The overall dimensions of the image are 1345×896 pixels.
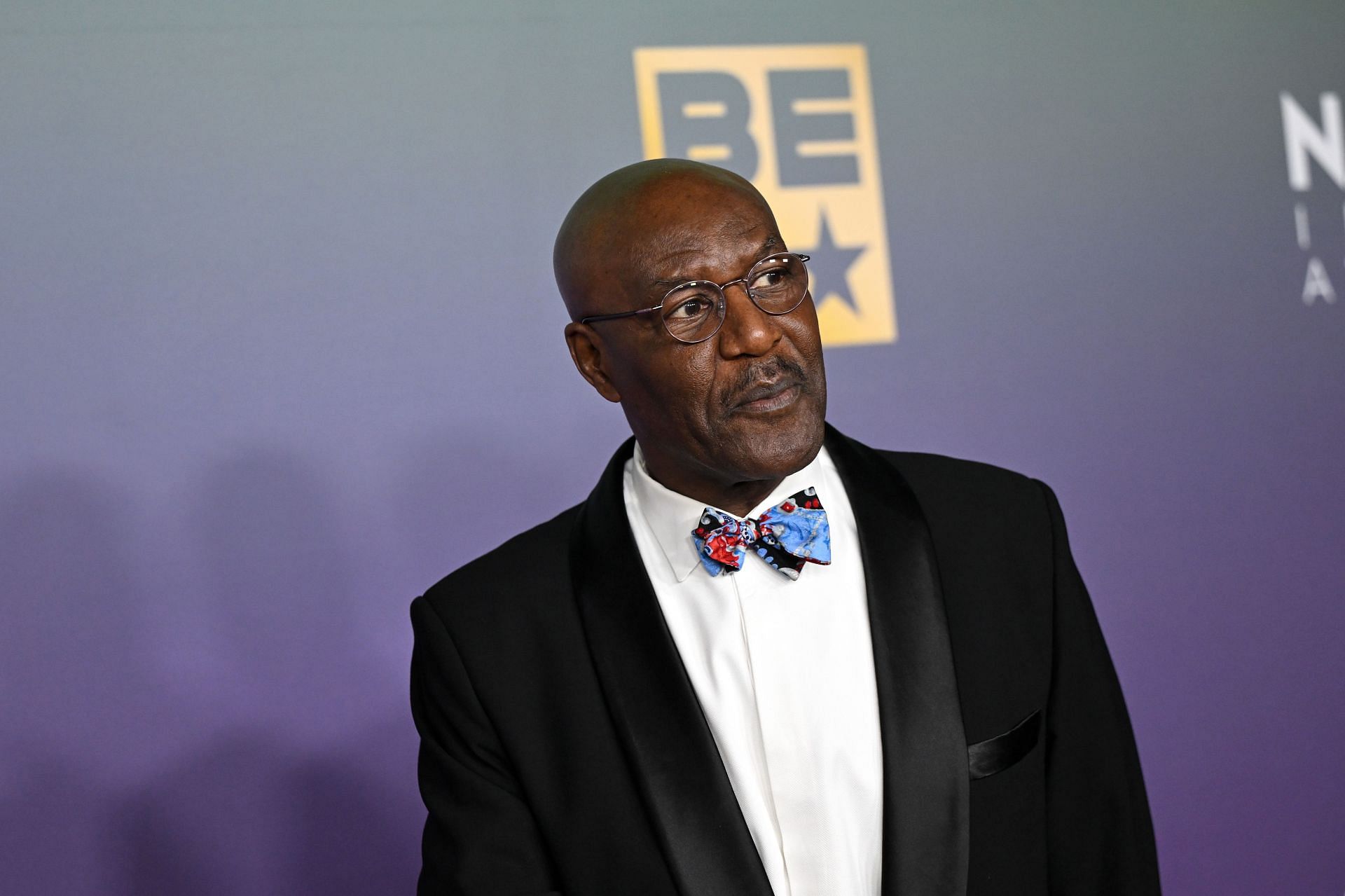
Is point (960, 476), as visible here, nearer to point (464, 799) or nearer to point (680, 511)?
point (680, 511)

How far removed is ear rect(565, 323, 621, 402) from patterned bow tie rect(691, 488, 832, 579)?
0.75 ft

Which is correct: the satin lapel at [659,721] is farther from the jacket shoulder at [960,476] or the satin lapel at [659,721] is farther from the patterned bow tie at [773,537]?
the jacket shoulder at [960,476]

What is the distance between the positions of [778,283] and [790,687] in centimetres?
49

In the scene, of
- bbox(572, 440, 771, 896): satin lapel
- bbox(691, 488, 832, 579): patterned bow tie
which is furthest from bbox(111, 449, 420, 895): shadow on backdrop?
bbox(691, 488, 832, 579): patterned bow tie

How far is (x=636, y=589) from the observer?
1.71 m

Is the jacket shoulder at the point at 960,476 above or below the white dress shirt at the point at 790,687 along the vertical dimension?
above

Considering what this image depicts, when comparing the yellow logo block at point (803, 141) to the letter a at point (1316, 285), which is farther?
the letter a at point (1316, 285)

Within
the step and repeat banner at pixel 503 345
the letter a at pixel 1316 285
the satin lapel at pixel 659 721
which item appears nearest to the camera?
the satin lapel at pixel 659 721

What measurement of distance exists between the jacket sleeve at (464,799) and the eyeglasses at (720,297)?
1.58ft

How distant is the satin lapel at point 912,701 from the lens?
5.13 feet

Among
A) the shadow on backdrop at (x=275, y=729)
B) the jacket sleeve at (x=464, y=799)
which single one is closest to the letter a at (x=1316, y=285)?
the shadow on backdrop at (x=275, y=729)

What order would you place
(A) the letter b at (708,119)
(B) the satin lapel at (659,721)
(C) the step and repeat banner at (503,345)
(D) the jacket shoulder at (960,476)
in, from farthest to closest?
(A) the letter b at (708,119) → (C) the step and repeat banner at (503,345) → (D) the jacket shoulder at (960,476) → (B) the satin lapel at (659,721)

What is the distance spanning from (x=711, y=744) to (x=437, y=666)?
0.37 meters

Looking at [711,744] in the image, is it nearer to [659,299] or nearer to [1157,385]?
[659,299]
